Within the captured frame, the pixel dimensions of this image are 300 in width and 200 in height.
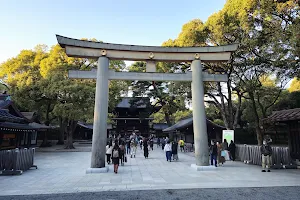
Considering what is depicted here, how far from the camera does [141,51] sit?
1109 cm

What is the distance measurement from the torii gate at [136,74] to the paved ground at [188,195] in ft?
11.4

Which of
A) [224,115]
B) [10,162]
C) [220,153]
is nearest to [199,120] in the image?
[220,153]

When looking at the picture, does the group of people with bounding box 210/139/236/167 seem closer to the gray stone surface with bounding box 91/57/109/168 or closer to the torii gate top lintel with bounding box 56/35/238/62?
the torii gate top lintel with bounding box 56/35/238/62

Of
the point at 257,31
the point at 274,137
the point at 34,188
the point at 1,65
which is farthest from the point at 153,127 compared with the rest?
the point at 34,188

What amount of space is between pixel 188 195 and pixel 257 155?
25.9ft

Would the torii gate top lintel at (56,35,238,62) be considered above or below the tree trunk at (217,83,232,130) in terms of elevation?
above

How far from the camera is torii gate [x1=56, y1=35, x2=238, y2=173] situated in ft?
32.7

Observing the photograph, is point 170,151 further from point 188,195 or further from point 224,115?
point 188,195

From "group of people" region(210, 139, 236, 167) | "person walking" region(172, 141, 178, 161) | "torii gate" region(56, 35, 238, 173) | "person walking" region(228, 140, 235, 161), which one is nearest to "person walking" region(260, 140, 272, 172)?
"group of people" region(210, 139, 236, 167)

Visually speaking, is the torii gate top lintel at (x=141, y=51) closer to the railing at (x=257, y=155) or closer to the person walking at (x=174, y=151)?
the railing at (x=257, y=155)

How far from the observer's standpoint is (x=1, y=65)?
26938 mm

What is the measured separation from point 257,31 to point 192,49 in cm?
484

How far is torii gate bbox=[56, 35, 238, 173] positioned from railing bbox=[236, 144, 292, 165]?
3863 millimetres

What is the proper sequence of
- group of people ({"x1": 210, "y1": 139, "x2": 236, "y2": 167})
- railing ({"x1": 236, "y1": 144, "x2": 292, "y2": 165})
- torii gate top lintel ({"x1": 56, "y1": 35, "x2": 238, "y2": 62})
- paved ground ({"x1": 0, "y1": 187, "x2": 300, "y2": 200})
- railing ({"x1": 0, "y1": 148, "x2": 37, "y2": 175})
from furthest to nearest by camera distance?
group of people ({"x1": 210, "y1": 139, "x2": 236, "y2": 167}) < railing ({"x1": 236, "y1": 144, "x2": 292, "y2": 165}) < torii gate top lintel ({"x1": 56, "y1": 35, "x2": 238, "y2": 62}) < railing ({"x1": 0, "y1": 148, "x2": 37, "y2": 175}) < paved ground ({"x1": 0, "y1": 187, "x2": 300, "y2": 200})
